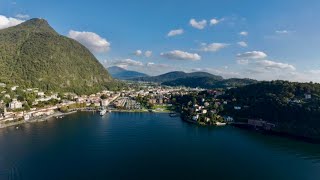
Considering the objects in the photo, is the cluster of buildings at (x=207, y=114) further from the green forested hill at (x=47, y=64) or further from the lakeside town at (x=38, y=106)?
the green forested hill at (x=47, y=64)

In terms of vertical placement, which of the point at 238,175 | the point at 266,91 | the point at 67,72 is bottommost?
the point at 238,175

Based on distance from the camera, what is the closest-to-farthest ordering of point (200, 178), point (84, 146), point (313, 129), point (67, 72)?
point (200, 178)
point (84, 146)
point (313, 129)
point (67, 72)

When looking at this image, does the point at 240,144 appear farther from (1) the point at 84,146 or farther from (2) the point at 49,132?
(2) the point at 49,132

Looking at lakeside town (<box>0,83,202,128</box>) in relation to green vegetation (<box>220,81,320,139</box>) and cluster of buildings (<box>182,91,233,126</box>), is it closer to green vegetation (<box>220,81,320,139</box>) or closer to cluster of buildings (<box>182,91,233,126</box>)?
cluster of buildings (<box>182,91,233,126</box>)

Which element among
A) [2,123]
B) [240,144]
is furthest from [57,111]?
[240,144]

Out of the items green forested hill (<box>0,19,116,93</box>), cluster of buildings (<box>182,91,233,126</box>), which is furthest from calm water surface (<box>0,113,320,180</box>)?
green forested hill (<box>0,19,116,93</box>)

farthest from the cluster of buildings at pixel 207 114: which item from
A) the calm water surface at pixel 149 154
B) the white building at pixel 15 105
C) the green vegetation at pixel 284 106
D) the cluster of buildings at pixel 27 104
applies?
the white building at pixel 15 105
